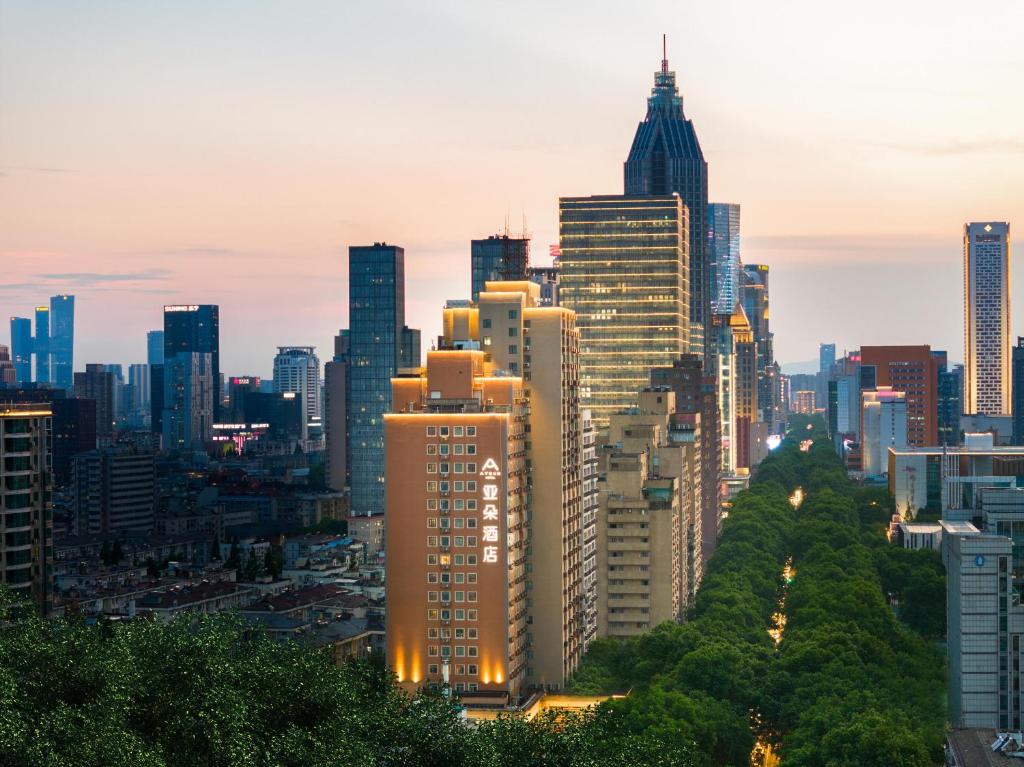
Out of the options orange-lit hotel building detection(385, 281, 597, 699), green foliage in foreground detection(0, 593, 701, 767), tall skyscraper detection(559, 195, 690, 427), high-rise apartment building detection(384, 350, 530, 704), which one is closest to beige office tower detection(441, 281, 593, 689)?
orange-lit hotel building detection(385, 281, 597, 699)

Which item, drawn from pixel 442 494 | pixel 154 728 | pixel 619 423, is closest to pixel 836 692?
pixel 442 494

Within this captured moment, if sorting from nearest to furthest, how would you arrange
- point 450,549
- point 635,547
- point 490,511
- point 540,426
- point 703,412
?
point 450,549 < point 490,511 < point 540,426 < point 635,547 < point 703,412

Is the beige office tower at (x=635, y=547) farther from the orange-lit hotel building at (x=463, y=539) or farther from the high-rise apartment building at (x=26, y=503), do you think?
the high-rise apartment building at (x=26, y=503)

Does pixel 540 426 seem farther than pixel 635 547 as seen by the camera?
No

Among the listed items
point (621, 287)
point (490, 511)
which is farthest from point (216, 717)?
point (621, 287)

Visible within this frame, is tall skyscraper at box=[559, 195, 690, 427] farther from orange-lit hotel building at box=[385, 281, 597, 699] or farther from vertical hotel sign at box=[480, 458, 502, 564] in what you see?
vertical hotel sign at box=[480, 458, 502, 564]

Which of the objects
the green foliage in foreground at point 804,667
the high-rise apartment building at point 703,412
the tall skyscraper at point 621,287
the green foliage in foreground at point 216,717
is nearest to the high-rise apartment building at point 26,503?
the green foliage in foreground at point 216,717

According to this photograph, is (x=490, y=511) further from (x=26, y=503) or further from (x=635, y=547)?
(x=635, y=547)
